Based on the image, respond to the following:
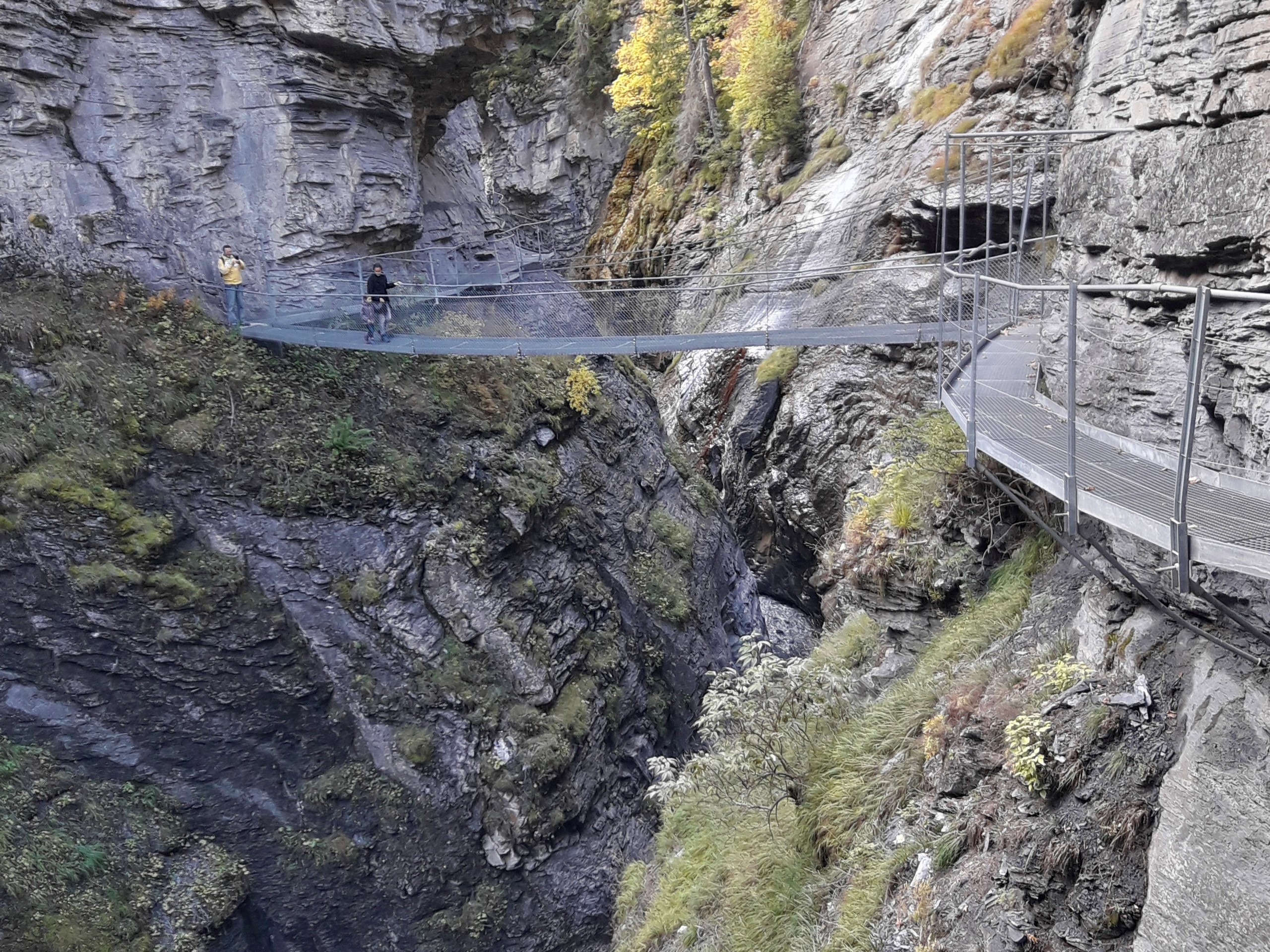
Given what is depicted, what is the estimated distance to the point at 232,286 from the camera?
34.4 ft

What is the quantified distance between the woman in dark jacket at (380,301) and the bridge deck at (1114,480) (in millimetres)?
7367

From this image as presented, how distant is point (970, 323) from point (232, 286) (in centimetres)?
919

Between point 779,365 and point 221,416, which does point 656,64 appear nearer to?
point 779,365

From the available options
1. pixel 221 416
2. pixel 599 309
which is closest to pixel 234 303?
pixel 221 416

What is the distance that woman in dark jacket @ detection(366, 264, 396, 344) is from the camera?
1058 centimetres

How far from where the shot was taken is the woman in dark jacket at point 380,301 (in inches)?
416

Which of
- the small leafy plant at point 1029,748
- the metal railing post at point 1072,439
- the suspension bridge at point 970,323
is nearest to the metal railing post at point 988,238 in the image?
the suspension bridge at point 970,323

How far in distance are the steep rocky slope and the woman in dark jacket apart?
72 centimetres

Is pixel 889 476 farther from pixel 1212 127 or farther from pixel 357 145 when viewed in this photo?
pixel 357 145

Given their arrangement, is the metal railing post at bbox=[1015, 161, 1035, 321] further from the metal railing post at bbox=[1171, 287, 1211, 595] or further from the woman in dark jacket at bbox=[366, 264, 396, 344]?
the woman in dark jacket at bbox=[366, 264, 396, 344]

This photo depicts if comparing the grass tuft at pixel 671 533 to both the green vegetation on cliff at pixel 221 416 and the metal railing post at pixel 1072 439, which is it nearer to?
the green vegetation on cliff at pixel 221 416

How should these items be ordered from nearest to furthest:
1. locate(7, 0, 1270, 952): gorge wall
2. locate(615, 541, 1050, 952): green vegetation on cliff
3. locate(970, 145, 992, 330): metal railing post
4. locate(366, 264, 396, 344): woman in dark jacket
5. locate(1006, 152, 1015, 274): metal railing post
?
locate(7, 0, 1270, 952): gorge wall → locate(615, 541, 1050, 952): green vegetation on cliff → locate(970, 145, 992, 330): metal railing post → locate(1006, 152, 1015, 274): metal railing post → locate(366, 264, 396, 344): woman in dark jacket

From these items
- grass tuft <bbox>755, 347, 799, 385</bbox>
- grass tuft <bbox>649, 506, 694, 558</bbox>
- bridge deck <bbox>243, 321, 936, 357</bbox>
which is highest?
bridge deck <bbox>243, 321, 936, 357</bbox>

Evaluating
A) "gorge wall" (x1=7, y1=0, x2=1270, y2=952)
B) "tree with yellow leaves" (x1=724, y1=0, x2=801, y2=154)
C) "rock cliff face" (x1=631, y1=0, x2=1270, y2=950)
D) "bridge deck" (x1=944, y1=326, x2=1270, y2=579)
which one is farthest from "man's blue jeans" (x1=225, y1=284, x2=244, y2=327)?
"tree with yellow leaves" (x1=724, y1=0, x2=801, y2=154)
